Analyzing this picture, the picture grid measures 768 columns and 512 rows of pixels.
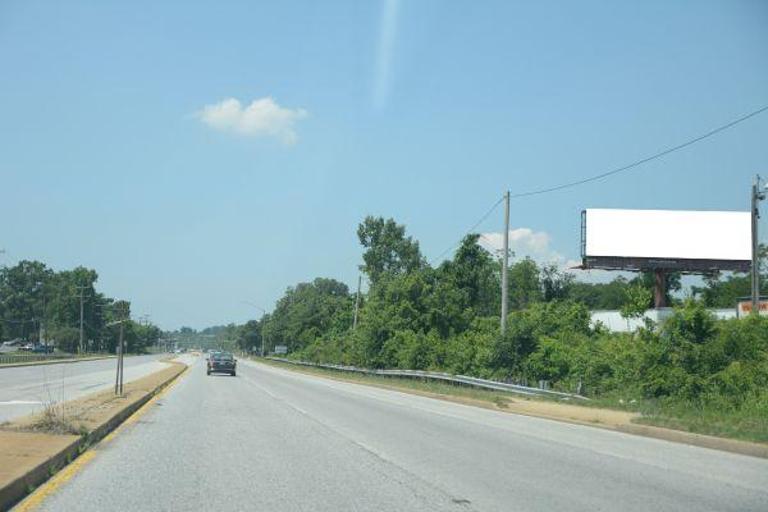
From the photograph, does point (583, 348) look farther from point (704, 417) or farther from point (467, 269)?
point (467, 269)

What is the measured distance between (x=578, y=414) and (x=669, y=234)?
4005cm

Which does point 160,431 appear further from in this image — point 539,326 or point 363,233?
point 363,233

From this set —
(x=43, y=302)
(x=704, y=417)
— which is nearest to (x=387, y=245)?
(x=704, y=417)

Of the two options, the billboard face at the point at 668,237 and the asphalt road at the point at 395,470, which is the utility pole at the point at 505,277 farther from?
the billboard face at the point at 668,237

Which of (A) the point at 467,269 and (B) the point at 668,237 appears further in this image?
(A) the point at 467,269

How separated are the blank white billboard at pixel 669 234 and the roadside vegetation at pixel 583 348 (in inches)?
392

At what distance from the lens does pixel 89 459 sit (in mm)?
12367

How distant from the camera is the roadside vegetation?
22750mm

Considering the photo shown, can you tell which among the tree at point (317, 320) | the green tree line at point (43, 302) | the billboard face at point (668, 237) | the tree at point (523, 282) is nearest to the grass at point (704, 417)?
the billboard face at point (668, 237)

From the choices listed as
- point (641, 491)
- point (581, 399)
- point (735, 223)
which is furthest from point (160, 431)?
point (735, 223)

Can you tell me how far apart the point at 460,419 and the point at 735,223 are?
44449mm

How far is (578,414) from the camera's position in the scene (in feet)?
76.1

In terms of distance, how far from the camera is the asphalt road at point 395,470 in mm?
9367

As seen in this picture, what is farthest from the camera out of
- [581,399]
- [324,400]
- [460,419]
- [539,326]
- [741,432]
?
[539,326]
